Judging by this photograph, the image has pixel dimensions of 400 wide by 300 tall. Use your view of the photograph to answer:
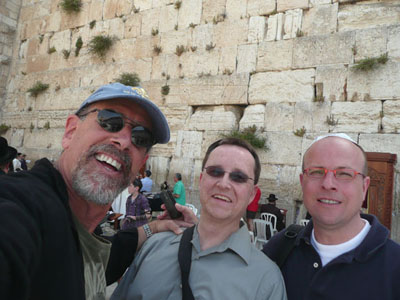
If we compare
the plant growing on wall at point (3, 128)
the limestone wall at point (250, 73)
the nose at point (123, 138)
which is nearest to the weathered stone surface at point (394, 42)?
the limestone wall at point (250, 73)

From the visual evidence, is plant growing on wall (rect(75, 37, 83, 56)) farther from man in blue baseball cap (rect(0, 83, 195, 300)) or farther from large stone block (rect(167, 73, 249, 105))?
man in blue baseball cap (rect(0, 83, 195, 300))

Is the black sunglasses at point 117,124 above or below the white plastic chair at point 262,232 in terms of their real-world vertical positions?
above

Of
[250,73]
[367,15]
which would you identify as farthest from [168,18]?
[367,15]

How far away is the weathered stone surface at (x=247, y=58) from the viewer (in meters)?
7.62

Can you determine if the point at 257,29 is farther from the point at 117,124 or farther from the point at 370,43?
the point at 117,124

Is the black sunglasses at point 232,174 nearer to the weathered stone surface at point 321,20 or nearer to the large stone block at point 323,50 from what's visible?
the large stone block at point 323,50

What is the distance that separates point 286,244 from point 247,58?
6767 millimetres

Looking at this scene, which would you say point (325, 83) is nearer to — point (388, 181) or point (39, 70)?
point (388, 181)

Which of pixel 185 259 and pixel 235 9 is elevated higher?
pixel 235 9

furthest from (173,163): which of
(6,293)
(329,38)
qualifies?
(6,293)

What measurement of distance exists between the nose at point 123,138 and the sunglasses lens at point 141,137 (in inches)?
1.1

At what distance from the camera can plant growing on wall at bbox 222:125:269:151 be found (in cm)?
709

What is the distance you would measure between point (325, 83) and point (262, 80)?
1.52 m

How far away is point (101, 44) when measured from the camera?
976cm
